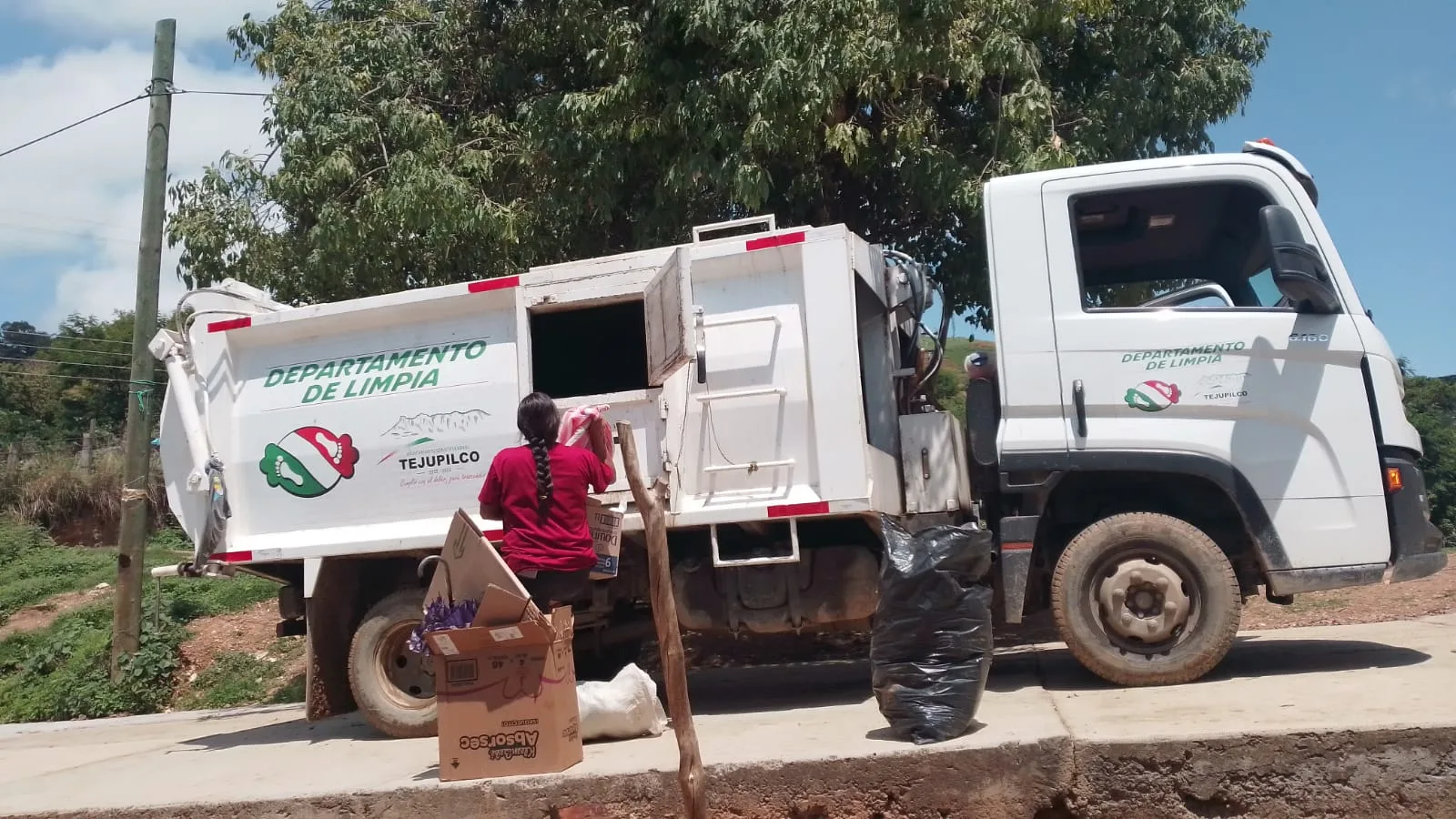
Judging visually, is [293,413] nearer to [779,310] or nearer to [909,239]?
[779,310]

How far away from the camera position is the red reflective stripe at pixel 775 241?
18.6 ft

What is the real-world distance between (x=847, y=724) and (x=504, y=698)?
1487 millimetres

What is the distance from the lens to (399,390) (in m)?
6.16

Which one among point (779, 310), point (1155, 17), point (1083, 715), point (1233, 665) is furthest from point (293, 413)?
point (1155, 17)

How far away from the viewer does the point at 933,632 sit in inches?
179

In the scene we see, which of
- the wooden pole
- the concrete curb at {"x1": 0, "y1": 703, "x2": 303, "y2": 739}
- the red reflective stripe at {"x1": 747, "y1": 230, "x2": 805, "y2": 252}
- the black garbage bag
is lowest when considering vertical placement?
the concrete curb at {"x1": 0, "y1": 703, "x2": 303, "y2": 739}

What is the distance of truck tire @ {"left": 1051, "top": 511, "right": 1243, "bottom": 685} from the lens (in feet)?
17.1

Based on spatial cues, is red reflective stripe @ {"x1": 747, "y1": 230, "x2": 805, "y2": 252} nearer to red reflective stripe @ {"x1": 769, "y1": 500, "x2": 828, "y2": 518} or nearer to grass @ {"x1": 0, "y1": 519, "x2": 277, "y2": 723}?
red reflective stripe @ {"x1": 769, "y1": 500, "x2": 828, "y2": 518}

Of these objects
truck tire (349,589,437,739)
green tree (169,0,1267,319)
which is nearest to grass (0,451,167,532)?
green tree (169,0,1267,319)

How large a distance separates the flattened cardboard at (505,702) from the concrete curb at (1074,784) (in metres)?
0.18

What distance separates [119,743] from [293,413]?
2.92 m

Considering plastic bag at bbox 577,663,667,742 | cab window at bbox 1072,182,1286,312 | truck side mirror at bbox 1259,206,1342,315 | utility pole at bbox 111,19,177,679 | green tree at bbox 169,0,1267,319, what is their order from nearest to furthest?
1. plastic bag at bbox 577,663,667,742
2. truck side mirror at bbox 1259,206,1342,315
3. cab window at bbox 1072,182,1286,312
4. green tree at bbox 169,0,1267,319
5. utility pole at bbox 111,19,177,679

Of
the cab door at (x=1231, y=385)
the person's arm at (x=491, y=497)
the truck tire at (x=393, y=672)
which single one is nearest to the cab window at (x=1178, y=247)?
the cab door at (x=1231, y=385)

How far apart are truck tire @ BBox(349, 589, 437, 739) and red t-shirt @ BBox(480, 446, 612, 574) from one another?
158cm
